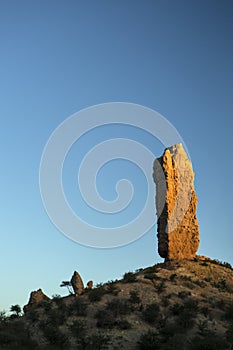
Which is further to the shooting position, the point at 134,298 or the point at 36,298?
the point at 36,298

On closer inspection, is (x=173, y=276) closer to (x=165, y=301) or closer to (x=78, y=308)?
(x=165, y=301)

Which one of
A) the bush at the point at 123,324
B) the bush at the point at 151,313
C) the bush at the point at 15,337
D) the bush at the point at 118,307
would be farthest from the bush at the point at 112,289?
the bush at the point at 15,337

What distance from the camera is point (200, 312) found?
28.5 metres

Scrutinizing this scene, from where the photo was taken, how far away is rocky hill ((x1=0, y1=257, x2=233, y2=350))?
948 inches

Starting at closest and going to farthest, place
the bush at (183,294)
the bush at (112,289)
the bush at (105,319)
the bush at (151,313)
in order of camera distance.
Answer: the bush at (105,319), the bush at (151,313), the bush at (183,294), the bush at (112,289)

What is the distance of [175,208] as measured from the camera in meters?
37.1

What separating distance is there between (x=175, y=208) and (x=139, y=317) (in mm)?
11632

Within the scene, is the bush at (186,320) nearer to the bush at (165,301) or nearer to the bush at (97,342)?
the bush at (165,301)

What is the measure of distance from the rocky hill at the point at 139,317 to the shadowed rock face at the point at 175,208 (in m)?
1.85

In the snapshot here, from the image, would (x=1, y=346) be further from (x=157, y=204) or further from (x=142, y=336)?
(x=157, y=204)

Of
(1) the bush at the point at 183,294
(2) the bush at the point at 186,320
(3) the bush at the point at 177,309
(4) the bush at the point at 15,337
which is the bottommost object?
→ (4) the bush at the point at 15,337

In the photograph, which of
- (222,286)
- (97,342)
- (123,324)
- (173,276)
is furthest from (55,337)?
(222,286)

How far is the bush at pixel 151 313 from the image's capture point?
2728cm

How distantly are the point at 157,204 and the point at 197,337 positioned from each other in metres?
14.5
